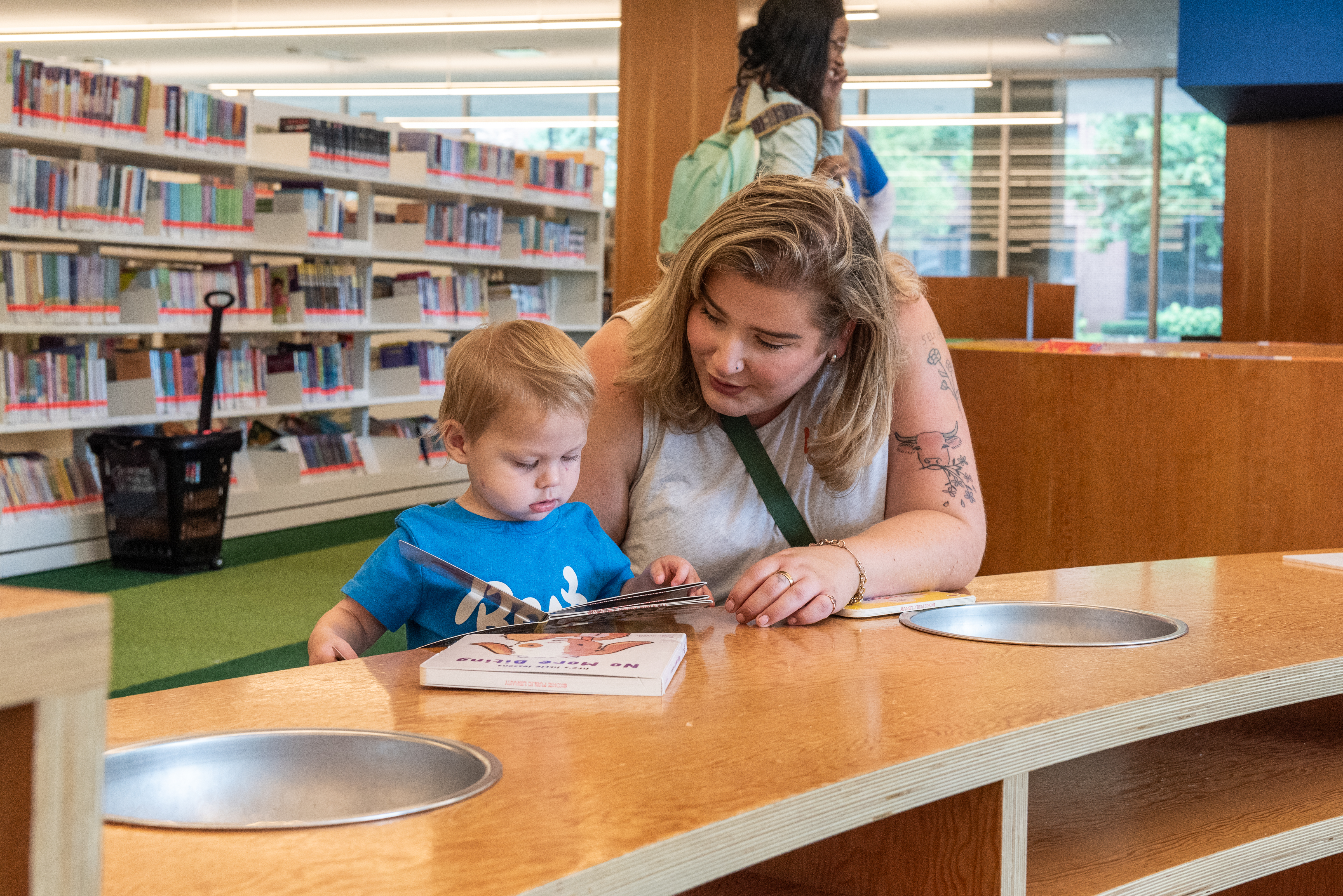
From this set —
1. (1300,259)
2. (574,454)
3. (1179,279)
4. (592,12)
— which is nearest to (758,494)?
(574,454)

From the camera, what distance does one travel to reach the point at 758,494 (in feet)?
5.48

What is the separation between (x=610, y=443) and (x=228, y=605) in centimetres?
314

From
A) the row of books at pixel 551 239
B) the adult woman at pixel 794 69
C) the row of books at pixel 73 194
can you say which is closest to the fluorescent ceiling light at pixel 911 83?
the row of books at pixel 551 239

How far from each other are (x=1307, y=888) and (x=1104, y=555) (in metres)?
1.41

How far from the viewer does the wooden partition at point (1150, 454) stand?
2.73 metres

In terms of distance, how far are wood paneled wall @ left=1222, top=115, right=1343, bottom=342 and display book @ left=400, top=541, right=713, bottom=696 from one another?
6.90m

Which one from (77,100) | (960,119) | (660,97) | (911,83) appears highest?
(911,83)

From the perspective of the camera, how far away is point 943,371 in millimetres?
1750

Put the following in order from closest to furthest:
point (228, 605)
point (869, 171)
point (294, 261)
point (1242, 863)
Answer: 1. point (1242, 863)
2. point (869, 171)
3. point (228, 605)
4. point (294, 261)

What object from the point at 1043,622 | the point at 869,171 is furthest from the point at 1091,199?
the point at 1043,622

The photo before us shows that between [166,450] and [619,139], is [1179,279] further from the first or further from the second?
[166,450]

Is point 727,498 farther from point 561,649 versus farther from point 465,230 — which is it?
point 465,230

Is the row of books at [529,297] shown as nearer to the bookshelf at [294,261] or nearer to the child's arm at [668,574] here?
the bookshelf at [294,261]

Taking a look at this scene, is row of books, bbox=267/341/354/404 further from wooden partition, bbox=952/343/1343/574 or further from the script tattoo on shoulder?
the script tattoo on shoulder
